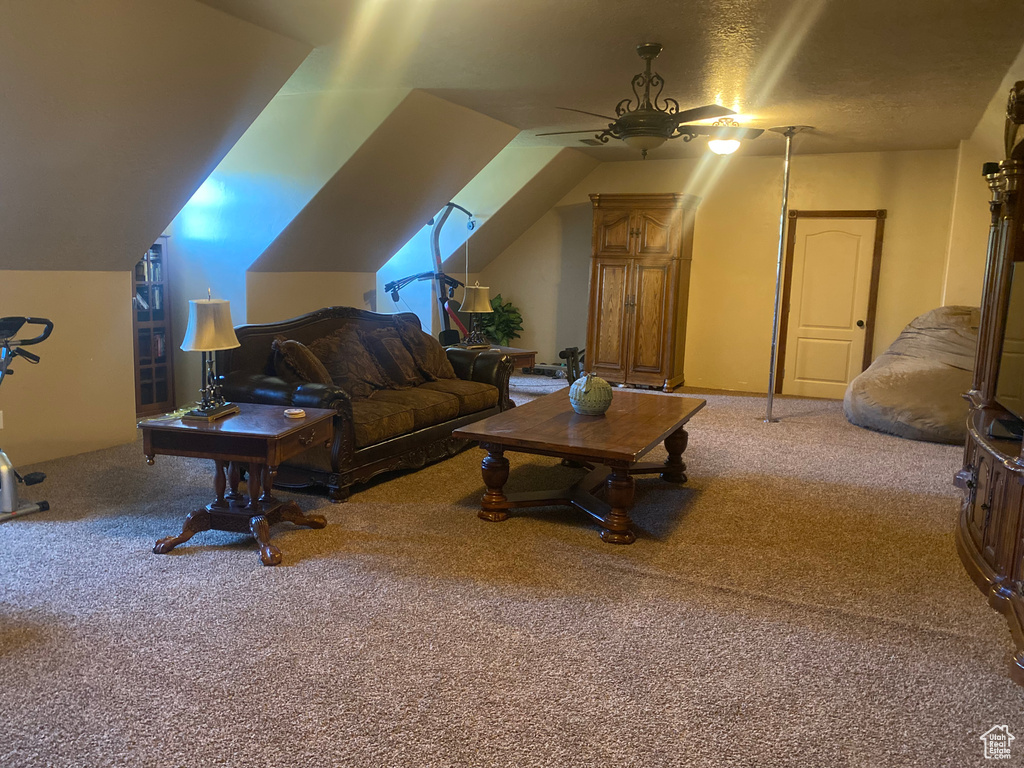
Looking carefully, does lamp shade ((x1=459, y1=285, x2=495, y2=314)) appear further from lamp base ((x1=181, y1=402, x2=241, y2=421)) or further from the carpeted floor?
lamp base ((x1=181, y1=402, x2=241, y2=421))

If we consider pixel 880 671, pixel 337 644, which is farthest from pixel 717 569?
pixel 337 644

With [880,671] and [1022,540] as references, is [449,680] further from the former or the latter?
[1022,540]

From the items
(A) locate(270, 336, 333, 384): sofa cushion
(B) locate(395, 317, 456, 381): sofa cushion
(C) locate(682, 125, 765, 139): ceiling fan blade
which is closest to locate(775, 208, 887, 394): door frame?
(C) locate(682, 125, 765, 139): ceiling fan blade

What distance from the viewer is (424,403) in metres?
4.72

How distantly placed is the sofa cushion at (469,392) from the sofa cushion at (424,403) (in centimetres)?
8

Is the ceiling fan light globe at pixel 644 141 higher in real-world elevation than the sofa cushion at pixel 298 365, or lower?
higher

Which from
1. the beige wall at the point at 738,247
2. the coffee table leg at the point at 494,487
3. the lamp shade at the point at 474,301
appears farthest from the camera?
the beige wall at the point at 738,247

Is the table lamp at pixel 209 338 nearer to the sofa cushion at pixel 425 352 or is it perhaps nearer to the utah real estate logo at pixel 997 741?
the sofa cushion at pixel 425 352

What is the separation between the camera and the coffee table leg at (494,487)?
3773 millimetres

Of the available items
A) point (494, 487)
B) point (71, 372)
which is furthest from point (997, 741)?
point (71, 372)

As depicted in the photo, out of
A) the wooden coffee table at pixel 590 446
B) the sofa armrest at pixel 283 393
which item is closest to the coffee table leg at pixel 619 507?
the wooden coffee table at pixel 590 446

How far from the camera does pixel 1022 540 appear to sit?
263cm

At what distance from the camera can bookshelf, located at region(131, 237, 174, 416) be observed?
5887 mm

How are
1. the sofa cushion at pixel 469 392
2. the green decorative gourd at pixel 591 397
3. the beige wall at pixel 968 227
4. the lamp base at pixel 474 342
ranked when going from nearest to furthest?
the green decorative gourd at pixel 591 397 < the sofa cushion at pixel 469 392 < the lamp base at pixel 474 342 < the beige wall at pixel 968 227
